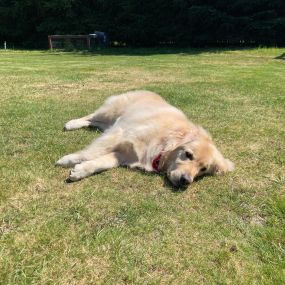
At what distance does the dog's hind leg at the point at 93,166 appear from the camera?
3.85m

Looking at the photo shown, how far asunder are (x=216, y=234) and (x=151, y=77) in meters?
8.46

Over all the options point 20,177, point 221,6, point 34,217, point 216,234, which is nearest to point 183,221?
point 216,234

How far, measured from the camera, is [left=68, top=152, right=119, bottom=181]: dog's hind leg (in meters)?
3.85

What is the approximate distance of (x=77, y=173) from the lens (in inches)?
151

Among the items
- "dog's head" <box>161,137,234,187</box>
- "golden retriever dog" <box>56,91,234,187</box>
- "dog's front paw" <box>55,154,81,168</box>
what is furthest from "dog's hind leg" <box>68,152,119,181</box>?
"dog's head" <box>161,137,234,187</box>

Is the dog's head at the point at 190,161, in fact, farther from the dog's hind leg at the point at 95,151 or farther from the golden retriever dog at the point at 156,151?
the dog's hind leg at the point at 95,151

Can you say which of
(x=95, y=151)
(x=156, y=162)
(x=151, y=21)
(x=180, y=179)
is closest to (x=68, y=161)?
(x=95, y=151)

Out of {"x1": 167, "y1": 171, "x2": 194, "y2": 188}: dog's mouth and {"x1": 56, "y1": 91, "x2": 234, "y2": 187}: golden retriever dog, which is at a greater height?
{"x1": 56, "y1": 91, "x2": 234, "y2": 187}: golden retriever dog

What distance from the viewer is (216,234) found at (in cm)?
312

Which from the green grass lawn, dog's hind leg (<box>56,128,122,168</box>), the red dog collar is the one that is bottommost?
the green grass lawn

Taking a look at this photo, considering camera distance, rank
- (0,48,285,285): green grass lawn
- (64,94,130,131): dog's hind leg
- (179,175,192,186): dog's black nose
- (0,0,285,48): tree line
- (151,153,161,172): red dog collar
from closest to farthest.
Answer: (0,48,285,285): green grass lawn
(179,175,192,186): dog's black nose
(151,153,161,172): red dog collar
(64,94,130,131): dog's hind leg
(0,0,285,48): tree line

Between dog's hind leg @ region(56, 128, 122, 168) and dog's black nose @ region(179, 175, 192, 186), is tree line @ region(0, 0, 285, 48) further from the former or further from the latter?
dog's black nose @ region(179, 175, 192, 186)

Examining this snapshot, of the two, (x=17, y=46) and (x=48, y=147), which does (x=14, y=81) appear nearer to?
(x=48, y=147)

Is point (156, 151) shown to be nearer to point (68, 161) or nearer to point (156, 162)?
point (156, 162)
